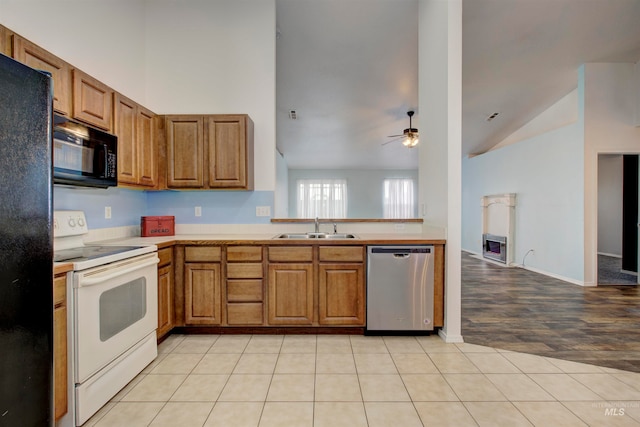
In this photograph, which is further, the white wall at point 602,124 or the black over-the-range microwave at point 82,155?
the white wall at point 602,124

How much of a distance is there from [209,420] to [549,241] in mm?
5467

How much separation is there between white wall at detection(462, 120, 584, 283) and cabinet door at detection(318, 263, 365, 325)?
3.84 m

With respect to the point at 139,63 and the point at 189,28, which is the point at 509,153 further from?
the point at 139,63

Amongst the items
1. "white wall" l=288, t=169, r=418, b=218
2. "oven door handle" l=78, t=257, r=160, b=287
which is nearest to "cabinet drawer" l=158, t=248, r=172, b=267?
"oven door handle" l=78, t=257, r=160, b=287

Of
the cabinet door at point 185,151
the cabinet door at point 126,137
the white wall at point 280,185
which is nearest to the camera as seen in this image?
the cabinet door at point 126,137

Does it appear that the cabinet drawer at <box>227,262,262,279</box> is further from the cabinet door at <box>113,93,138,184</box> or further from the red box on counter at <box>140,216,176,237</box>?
the cabinet door at <box>113,93,138,184</box>

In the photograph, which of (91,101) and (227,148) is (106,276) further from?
(227,148)

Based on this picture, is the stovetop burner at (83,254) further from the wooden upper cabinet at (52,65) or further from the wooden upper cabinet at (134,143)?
the wooden upper cabinet at (52,65)

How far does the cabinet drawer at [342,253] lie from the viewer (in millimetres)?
2525

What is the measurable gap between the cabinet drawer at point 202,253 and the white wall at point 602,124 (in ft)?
16.4

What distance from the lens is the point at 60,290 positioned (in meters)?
1.46

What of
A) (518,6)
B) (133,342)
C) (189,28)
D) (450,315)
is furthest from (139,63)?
(518,6)

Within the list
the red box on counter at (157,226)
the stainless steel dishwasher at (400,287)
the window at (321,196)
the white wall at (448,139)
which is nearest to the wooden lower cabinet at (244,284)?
the red box on counter at (157,226)

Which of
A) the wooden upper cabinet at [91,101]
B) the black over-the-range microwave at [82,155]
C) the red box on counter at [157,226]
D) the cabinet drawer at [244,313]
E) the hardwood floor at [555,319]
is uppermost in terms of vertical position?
the wooden upper cabinet at [91,101]
